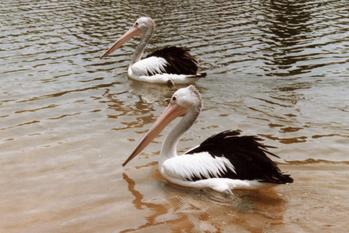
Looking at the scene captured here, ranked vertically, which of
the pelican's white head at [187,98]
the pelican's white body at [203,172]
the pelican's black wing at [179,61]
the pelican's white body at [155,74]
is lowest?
the pelican's white body at [155,74]

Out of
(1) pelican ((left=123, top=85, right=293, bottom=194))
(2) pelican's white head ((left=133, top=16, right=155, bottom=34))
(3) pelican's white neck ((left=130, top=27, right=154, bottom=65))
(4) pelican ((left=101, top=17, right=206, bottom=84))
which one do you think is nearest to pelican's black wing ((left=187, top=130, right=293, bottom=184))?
(1) pelican ((left=123, top=85, right=293, bottom=194))

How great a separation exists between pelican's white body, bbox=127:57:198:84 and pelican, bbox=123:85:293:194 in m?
3.37

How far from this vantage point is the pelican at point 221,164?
15.0 feet

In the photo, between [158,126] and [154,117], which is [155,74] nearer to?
[154,117]

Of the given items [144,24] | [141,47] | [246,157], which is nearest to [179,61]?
[141,47]

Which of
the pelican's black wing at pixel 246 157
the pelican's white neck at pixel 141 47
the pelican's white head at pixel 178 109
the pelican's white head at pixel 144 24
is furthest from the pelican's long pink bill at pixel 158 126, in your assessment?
the pelican's white head at pixel 144 24

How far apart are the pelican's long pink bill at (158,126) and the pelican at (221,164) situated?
0.01 m

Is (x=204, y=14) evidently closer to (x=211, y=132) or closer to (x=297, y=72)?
(x=297, y=72)

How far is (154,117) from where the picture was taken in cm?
720

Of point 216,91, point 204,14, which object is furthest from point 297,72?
point 204,14

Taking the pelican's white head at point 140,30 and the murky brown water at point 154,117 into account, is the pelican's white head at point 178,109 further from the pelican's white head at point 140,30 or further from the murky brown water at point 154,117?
the pelican's white head at point 140,30

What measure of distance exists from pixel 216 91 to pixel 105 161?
2.88 metres

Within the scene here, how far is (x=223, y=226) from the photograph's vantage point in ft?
13.9

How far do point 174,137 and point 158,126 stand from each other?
195 millimetres
